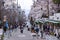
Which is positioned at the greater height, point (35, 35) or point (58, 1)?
point (58, 1)

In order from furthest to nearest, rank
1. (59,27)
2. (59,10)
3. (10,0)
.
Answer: (10,0)
(59,10)
(59,27)

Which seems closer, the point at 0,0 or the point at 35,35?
the point at 35,35

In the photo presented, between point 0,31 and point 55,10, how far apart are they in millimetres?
37647

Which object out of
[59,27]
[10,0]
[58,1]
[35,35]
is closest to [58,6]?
[58,1]

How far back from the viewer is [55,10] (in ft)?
151

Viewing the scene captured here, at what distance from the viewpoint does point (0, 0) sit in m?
37.3

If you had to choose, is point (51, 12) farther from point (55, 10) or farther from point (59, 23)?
point (59, 23)

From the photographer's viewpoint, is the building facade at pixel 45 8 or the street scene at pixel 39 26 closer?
the street scene at pixel 39 26

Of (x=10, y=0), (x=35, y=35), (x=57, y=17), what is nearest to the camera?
(x=35, y=35)

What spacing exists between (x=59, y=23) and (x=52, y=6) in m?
20.5

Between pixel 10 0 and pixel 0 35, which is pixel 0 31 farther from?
pixel 10 0

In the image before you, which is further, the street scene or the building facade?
the building facade

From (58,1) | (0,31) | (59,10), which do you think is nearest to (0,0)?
(58,1)

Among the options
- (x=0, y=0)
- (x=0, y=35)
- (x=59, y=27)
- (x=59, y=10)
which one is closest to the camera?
(x=0, y=35)
